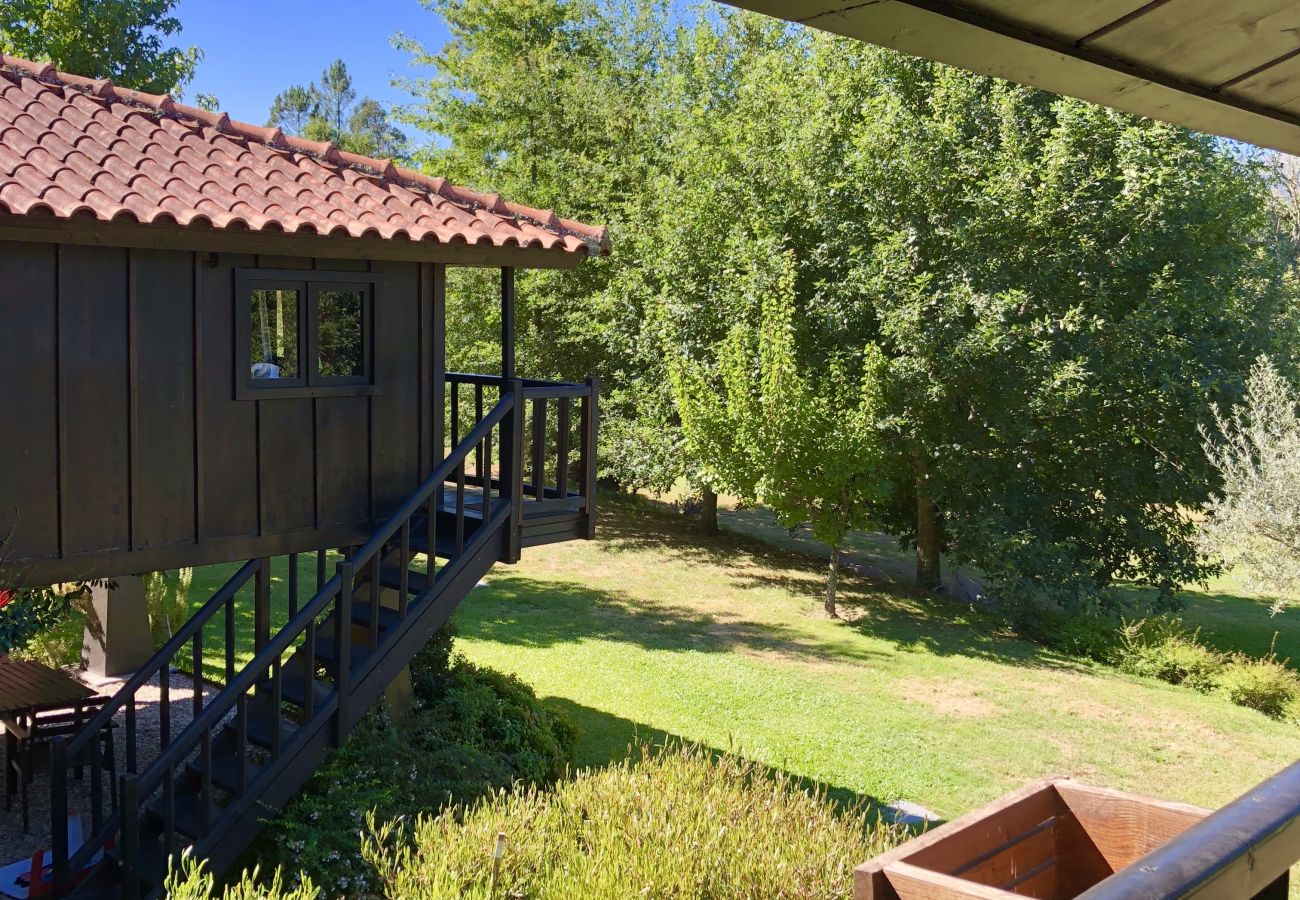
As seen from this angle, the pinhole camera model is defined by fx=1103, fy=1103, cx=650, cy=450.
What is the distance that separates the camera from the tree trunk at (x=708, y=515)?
2336 cm

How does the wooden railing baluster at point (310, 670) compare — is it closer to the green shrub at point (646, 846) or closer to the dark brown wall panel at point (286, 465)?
the dark brown wall panel at point (286, 465)

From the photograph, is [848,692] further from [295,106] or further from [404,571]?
[295,106]

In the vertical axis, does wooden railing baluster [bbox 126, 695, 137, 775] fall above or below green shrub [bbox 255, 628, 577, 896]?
above

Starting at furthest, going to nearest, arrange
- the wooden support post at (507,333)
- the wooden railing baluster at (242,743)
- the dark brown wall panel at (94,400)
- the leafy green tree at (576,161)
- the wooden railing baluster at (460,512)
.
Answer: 1. the leafy green tree at (576,161)
2. the wooden support post at (507,333)
3. the wooden railing baluster at (460,512)
4. the wooden railing baluster at (242,743)
5. the dark brown wall panel at (94,400)

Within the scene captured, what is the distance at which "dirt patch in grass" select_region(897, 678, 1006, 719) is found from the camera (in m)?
13.4

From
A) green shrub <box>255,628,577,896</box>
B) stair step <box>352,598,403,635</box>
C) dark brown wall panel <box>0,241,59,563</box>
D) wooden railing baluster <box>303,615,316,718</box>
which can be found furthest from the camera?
stair step <box>352,598,403,635</box>

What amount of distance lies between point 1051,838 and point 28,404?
598 centimetres

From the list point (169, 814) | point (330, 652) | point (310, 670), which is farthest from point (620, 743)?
point (169, 814)

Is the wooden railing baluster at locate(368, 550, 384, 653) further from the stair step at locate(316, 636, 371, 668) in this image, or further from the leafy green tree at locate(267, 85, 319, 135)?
the leafy green tree at locate(267, 85, 319, 135)

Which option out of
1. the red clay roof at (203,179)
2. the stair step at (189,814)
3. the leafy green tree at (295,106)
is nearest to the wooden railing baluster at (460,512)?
the red clay roof at (203,179)

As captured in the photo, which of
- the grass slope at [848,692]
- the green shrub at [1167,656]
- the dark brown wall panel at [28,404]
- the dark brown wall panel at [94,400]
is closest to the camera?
the dark brown wall panel at [28,404]

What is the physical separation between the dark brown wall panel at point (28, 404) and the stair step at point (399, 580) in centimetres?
227

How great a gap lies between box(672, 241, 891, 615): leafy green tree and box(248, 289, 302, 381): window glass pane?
30.8 ft

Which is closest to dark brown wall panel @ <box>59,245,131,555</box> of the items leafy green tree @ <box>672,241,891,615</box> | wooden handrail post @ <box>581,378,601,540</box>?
wooden handrail post @ <box>581,378,601,540</box>
